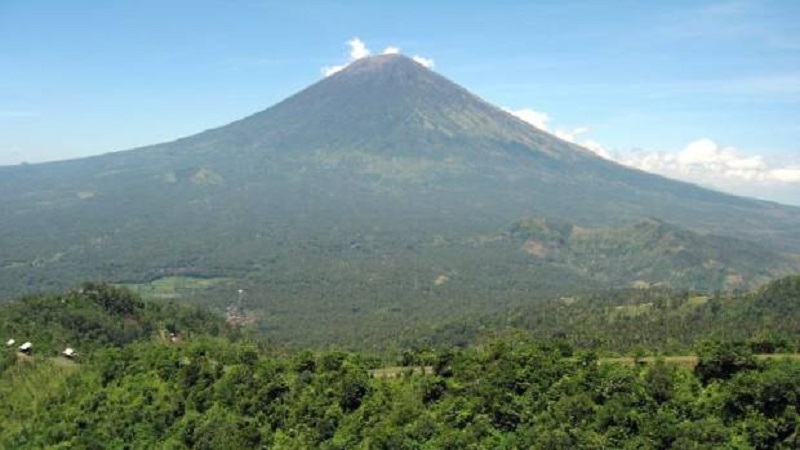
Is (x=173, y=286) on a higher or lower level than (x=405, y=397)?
lower

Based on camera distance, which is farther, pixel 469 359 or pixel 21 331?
pixel 21 331

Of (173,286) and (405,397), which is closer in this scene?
(405,397)

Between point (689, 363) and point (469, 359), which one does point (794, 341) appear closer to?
point (689, 363)

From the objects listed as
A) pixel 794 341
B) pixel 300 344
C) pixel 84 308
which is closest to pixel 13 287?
pixel 300 344

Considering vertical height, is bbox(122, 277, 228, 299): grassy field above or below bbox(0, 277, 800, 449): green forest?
below

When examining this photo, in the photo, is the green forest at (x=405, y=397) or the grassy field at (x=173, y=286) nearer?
the green forest at (x=405, y=397)

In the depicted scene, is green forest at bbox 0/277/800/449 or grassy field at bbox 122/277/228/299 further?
grassy field at bbox 122/277/228/299

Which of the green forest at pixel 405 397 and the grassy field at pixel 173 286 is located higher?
the green forest at pixel 405 397

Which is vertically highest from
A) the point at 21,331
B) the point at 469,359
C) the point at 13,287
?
the point at 469,359
